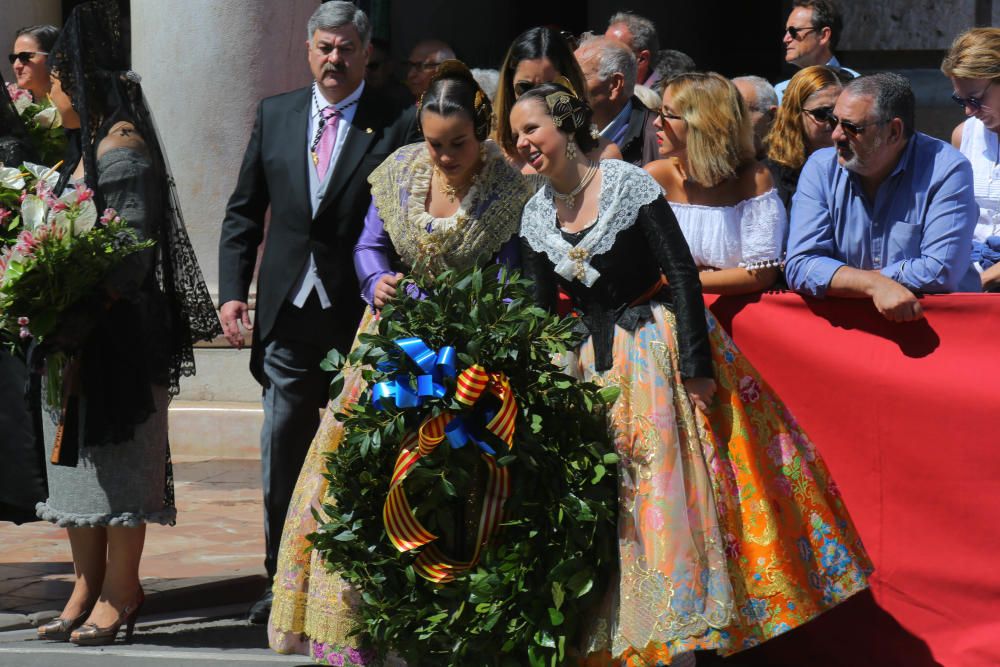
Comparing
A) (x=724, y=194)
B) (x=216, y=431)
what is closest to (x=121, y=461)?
(x=724, y=194)

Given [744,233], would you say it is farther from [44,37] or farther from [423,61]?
[44,37]

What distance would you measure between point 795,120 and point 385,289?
202cm

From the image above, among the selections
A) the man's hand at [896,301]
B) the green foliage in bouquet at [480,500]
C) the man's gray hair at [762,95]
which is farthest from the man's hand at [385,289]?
the man's gray hair at [762,95]

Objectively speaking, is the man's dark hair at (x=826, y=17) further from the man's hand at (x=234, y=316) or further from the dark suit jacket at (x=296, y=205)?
the man's hand at (x=234, y=316)

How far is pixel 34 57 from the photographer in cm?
743

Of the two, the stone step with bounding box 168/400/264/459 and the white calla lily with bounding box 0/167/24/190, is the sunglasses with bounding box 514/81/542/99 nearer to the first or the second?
the white calla lily with bounding box 0/167/24/190

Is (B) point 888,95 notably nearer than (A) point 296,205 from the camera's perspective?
Yes

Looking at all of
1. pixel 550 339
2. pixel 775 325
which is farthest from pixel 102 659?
pixel 775 325

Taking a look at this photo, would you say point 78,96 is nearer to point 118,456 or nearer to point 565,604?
point 118,456

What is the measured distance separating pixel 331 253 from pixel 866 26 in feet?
17.5

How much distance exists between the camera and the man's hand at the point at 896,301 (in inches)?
208

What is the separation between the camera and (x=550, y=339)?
481 centimetres

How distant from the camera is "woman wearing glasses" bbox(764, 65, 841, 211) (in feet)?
20.8

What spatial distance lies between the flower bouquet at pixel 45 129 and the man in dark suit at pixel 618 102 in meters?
2.24
